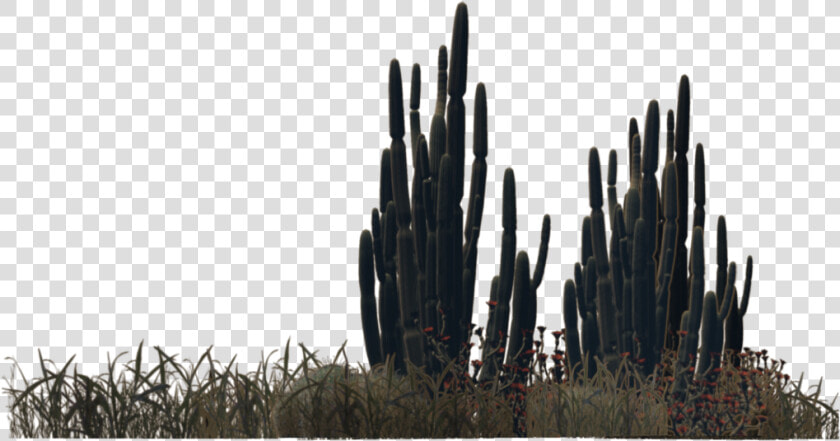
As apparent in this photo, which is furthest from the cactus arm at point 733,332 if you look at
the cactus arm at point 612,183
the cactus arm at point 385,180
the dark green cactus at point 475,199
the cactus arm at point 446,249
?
the cactus arm at point 385,180

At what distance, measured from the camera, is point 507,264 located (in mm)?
9250

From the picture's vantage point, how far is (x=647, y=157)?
1002cm

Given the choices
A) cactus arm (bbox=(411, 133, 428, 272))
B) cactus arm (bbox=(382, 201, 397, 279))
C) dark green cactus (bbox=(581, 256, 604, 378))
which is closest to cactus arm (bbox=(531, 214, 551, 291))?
dark green cactus (bbox=(581, 256, 604, 378))

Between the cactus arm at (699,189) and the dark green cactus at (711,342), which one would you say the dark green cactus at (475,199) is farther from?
the cactus arm at (699,189)

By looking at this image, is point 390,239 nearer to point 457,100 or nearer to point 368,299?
point 368,299

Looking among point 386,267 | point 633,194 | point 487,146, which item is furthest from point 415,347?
point 633,194

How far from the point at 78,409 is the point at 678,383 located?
4535 millimetres

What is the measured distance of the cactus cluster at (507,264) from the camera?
920cm

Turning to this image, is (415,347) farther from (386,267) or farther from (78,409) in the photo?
(78,409)

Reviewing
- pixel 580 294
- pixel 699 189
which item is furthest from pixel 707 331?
pixel 699 189

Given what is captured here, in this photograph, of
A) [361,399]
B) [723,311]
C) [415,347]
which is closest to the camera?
[361,399]

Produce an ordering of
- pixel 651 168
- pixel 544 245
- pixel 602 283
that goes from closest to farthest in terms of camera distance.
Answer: pixel 544 245, pixel 602 283, pixel 651 168

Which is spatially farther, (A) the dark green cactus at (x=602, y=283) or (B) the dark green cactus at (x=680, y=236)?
(B) the dark green cactus at (x=680, y=236)

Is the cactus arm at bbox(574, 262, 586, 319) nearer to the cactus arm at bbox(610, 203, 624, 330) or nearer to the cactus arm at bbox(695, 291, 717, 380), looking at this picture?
the cactus arm at bbox(610, 203, 624, 330)
